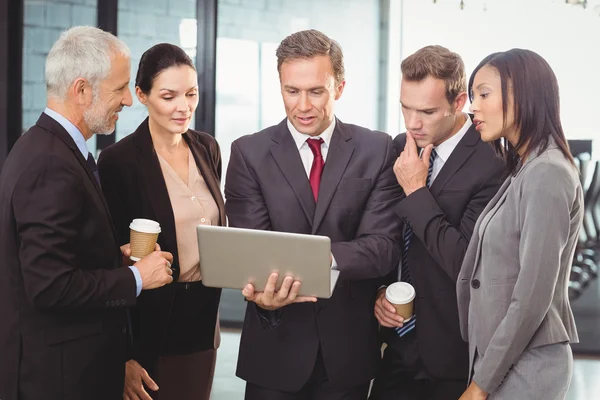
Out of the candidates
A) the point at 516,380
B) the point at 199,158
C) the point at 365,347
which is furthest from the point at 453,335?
the point at 199,158

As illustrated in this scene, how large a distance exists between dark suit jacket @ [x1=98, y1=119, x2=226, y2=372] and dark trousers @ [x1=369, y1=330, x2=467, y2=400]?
65 centimetres

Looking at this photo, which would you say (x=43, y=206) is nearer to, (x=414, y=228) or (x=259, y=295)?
(x=259, y=295)

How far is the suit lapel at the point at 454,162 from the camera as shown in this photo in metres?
2.13

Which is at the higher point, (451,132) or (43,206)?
(451,132)

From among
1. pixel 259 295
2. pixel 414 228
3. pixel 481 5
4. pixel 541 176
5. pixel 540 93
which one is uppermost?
pixel 481 5

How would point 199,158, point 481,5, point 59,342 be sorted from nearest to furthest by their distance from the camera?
point 59,342
point 199,158
point 481,5

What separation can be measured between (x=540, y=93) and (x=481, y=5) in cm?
320

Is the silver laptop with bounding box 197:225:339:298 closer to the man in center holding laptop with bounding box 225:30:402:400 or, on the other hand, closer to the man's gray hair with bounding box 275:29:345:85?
the man in center holding laptop with bounding box 225:30:402:400

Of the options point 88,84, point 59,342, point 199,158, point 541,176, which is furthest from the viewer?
point 199,158

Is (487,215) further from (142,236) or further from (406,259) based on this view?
(142,236)

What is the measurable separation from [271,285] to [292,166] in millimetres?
386

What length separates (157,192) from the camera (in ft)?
7.86

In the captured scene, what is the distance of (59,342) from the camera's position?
1.84 m

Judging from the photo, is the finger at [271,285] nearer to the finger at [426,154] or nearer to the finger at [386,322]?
the finger at [386,322]
